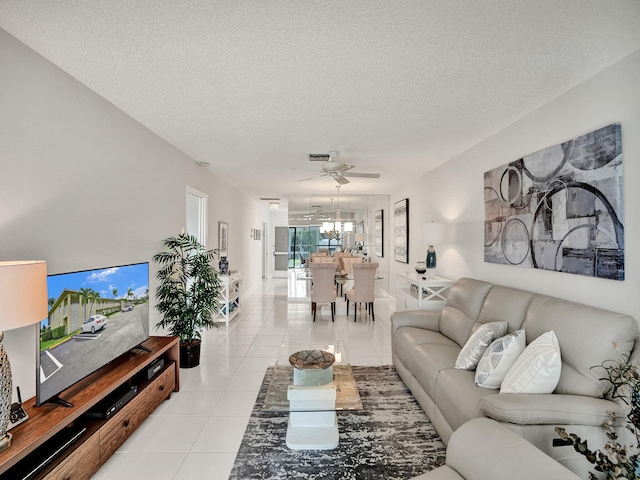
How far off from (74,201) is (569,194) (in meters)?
3.61

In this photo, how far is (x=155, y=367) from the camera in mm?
2598

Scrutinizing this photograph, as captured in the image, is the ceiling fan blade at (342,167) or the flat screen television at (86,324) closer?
the flat screen television at (86,324)

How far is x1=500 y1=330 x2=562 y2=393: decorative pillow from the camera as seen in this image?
1.77 metres

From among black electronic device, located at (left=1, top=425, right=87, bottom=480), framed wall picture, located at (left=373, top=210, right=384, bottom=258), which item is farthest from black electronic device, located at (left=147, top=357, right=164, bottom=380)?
framed wall picture, located at (left=373, top=210, right=384, bottom=258)

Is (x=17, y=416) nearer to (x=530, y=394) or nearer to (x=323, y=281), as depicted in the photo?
(x=530, y=394)

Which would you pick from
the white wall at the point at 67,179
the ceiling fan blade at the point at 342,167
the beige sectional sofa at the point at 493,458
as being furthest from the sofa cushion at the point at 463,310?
the white wall at the point at 67,179

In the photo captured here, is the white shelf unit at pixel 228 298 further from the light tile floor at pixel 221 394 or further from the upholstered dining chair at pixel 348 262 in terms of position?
the upholstered dining chair at pixel 348 262

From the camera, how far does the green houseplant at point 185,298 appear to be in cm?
340

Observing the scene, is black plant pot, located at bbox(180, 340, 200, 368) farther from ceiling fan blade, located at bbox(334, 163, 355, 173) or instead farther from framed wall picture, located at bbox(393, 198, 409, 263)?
framed wall picture, located at bbox(393, 198, 409, 263)

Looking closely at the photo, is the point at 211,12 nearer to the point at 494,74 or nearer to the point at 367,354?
the point at 494,74

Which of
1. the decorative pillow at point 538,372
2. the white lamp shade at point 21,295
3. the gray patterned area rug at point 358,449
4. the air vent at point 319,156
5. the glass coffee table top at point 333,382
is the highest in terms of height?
the air vent at point 319,156

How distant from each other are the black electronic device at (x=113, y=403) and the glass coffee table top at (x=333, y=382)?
3.08 feet

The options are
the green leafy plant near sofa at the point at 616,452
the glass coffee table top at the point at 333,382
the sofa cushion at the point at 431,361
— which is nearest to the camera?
the green leafy plant near sofa at the point at 616,452

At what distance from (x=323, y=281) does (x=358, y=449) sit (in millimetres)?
3540
